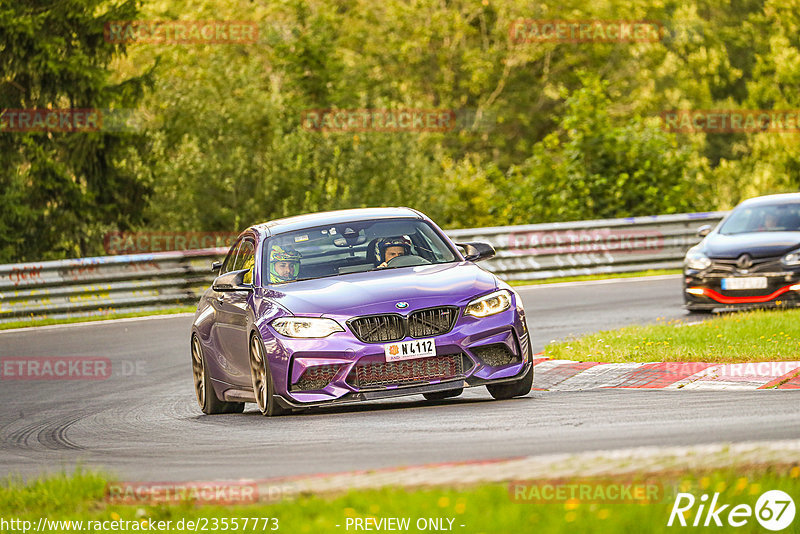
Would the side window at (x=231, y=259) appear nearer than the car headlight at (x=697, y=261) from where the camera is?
Yes

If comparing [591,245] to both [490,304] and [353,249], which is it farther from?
[490,304]

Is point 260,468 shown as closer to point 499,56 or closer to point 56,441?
point 56,441

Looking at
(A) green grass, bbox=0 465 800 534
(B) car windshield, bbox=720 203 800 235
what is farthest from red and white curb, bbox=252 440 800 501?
(B) car windshield, bbox=720 203 800 235

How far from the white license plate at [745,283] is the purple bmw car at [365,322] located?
23.2 feet

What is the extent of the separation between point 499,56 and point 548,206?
22659mm

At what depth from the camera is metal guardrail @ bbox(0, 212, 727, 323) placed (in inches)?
835

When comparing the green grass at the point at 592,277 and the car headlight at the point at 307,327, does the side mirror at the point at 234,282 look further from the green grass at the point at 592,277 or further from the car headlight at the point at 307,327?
the green grass at the point at 592,277

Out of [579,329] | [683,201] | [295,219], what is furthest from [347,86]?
[295,219]

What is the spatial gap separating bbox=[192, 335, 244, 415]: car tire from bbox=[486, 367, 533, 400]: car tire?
7.99 ft

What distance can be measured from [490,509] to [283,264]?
5.79 m

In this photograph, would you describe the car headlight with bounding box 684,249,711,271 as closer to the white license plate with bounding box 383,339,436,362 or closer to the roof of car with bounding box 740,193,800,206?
→ the roof of car with bounding box 740,193,800,206

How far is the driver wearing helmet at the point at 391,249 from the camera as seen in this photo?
11031mm

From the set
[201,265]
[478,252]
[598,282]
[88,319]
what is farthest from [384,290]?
[598,282]

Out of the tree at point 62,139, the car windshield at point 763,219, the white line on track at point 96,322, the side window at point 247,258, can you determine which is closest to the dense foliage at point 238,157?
the tree at point 62,139
